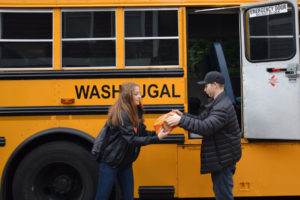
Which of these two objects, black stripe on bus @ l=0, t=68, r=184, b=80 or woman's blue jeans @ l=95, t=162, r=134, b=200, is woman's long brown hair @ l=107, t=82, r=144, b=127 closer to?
woman's blue jeans @ l=95, t=162, r=134, b=200

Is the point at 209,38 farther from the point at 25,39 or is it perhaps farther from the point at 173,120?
the point at 25,39

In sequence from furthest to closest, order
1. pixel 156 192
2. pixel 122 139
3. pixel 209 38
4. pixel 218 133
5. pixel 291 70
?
pixel 209 38
pixel 156 192
pixel 291 70
pixel 218 133
pixel 122 139

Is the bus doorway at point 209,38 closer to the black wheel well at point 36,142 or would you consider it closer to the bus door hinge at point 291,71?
the bus door hinge at point 291,71

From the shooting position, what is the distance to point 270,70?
3.05 m

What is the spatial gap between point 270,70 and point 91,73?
6.17 feet

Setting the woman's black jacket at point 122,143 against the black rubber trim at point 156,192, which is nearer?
the woman's black jacket at point 122,143

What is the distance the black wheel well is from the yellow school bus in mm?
11

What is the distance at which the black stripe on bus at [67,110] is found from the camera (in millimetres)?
3035

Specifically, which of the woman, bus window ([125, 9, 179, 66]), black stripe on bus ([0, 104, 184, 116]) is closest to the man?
the woman

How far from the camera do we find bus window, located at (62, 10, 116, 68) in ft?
10.3

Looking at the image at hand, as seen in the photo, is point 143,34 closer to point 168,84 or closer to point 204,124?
point 168,84

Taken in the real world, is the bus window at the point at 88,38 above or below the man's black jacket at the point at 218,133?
above

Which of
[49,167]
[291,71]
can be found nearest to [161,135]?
[49,167]

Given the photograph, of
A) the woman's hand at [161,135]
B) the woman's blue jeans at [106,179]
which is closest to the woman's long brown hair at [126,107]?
the woman's hand at [161,135]
